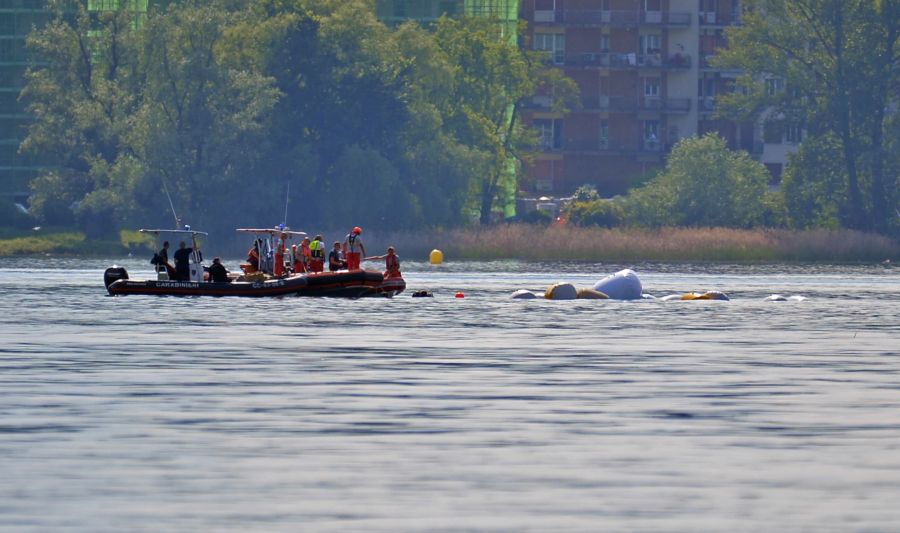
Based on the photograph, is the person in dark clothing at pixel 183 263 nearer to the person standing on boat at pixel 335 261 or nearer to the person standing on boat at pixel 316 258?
the person standing on boat at pixel 316 258

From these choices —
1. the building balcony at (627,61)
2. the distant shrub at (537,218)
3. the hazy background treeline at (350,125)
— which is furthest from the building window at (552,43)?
the hazy background treeline at (350,125)

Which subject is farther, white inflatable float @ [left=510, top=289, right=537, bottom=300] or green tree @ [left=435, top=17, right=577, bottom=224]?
green tree @ [left=435, top=17, right=577, bottom=224]

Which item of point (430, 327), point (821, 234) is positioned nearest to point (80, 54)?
point (821, 234)

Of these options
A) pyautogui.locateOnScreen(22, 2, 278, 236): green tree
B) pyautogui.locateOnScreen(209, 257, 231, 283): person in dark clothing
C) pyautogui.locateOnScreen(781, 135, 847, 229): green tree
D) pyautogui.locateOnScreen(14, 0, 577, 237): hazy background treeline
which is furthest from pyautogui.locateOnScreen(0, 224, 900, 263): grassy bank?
pyautogui.locateOnScreen(209, 257, 231, 283): person in dark clothing

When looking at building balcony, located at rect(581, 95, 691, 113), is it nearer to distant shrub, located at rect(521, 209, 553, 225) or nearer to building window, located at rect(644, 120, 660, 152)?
building window, located at rect(644, 120, 660, 152)

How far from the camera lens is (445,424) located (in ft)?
91.5

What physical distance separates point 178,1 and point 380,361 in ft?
374

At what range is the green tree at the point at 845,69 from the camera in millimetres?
125688

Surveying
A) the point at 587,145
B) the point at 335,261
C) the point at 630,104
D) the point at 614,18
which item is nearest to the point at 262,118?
the point at 587,145

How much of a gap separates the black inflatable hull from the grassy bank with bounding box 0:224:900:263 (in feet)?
A: 157

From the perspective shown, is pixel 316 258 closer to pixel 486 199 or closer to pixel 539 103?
pixel 486 199

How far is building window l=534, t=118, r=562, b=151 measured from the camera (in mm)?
163125

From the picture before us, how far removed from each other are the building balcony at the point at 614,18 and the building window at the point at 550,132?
25.1ft

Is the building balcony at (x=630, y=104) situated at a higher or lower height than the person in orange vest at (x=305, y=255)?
higher
